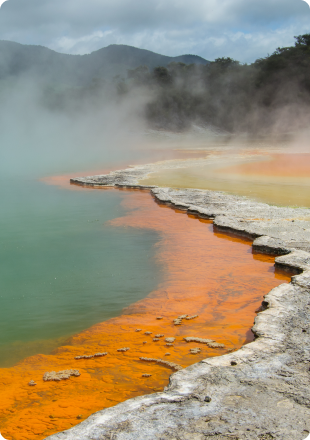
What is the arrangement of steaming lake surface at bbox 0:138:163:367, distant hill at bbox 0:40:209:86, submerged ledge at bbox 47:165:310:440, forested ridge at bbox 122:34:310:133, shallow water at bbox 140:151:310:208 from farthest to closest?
distant hill at bbox 0:40:209:86, forested ridge at bbox 122:34:310:133, shallow water at bbox 140:151:310:208, steaming lake surface at bbox 0:138:163:367, submerged ledge at bbox 47:165:310:440

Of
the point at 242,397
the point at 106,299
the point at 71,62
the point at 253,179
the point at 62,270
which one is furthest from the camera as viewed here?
the point at 71,62

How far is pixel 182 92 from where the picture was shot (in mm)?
32531

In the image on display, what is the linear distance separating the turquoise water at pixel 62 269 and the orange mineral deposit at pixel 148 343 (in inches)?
7.0

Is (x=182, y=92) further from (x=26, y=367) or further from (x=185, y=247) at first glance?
(x=26, y=367)

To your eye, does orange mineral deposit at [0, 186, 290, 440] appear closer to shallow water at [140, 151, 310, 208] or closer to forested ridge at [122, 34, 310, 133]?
shallow water at [140, 151, 310, 208]

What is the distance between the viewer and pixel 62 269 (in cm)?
428

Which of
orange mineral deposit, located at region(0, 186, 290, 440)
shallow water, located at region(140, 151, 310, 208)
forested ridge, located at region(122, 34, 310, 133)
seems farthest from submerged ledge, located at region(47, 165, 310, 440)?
forested ridge, located at region(122, 34, 310, 133)

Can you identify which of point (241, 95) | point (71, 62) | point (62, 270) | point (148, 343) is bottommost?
point (148, 343)

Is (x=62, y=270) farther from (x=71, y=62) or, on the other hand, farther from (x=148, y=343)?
(x=71, y=62)

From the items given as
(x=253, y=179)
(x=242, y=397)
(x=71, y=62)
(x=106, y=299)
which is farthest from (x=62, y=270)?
(x=71, y=62)

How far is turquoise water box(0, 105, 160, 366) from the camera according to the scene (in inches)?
125

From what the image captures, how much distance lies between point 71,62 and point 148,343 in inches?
2897

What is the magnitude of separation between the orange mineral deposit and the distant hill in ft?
151

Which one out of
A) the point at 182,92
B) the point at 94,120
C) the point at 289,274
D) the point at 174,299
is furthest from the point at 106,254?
the point at 182,92
